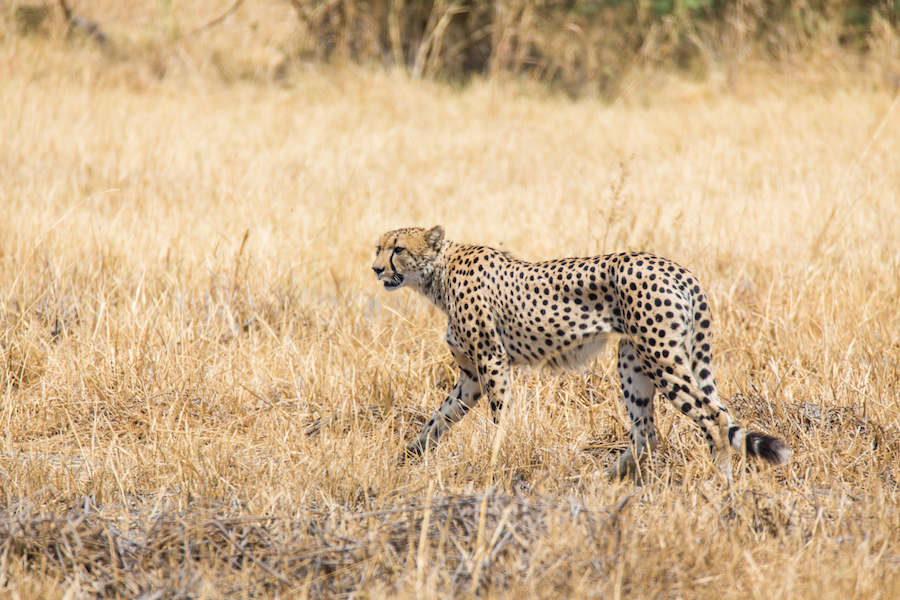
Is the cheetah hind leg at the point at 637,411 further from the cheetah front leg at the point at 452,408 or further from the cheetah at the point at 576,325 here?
the cheetah front leg at the point at 452,408

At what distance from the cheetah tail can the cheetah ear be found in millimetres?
1369

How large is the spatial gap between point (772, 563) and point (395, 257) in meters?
1.80

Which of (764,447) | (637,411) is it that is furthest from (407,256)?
(764,447)

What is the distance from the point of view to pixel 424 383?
148 inches

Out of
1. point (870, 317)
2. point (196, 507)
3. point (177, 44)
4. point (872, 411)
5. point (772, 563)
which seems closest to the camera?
point (772, 563)

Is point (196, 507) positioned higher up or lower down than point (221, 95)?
lower down

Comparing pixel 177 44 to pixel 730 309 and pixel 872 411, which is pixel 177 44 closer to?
pixel 730 309

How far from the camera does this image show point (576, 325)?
9.85 feet

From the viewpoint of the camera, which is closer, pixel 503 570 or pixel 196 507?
pixel 503 570

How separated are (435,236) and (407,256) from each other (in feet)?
0.45

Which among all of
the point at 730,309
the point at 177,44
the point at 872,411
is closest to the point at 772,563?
the point at 872,411

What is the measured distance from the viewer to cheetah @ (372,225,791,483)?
280 cm

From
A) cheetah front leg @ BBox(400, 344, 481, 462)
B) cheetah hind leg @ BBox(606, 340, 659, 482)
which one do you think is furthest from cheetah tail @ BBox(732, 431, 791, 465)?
cheetah front leg @ BBox(400, 344, 481, 462)

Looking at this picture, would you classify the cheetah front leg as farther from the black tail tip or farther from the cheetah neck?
the black tail tip
